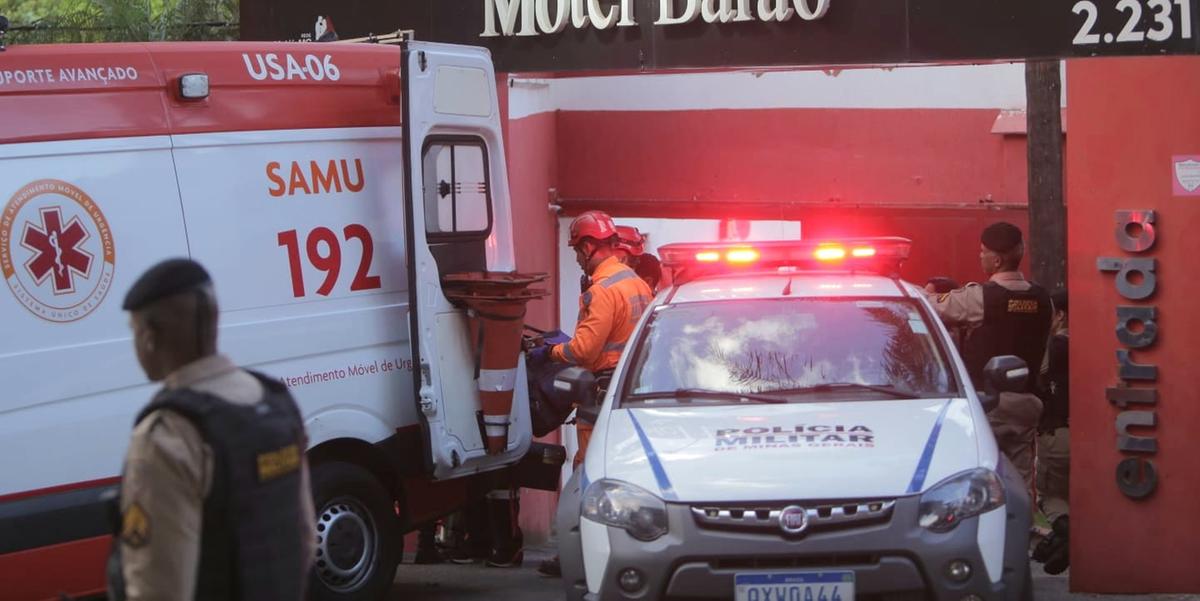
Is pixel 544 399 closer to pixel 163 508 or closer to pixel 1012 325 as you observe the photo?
pixel 1012 325

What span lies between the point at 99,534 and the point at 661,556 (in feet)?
7.34

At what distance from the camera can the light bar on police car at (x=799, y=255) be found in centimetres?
824

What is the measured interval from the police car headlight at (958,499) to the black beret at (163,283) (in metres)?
3.25

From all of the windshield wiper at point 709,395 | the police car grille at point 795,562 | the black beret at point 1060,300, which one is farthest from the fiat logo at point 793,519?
the black beret at point 1060,300

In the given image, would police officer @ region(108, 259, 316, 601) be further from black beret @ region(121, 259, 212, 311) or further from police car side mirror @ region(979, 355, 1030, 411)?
police car side mirror @ region(979, 355, 1030, 411)

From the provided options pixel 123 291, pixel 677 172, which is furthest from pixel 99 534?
pixel 677 172

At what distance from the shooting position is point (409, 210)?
7.70m

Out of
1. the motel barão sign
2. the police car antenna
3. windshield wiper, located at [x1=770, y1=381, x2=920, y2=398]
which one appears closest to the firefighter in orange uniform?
the motel barão sign

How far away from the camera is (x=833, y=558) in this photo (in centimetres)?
604

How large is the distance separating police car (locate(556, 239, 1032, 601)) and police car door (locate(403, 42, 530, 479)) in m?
0.73

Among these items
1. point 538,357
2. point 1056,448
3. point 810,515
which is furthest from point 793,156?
point 810,515

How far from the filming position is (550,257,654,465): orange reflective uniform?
8688 millimetres

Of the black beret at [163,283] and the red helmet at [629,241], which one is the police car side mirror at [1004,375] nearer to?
the red helmet at [629,241]

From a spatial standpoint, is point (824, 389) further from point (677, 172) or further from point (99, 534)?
point (677, 172)
